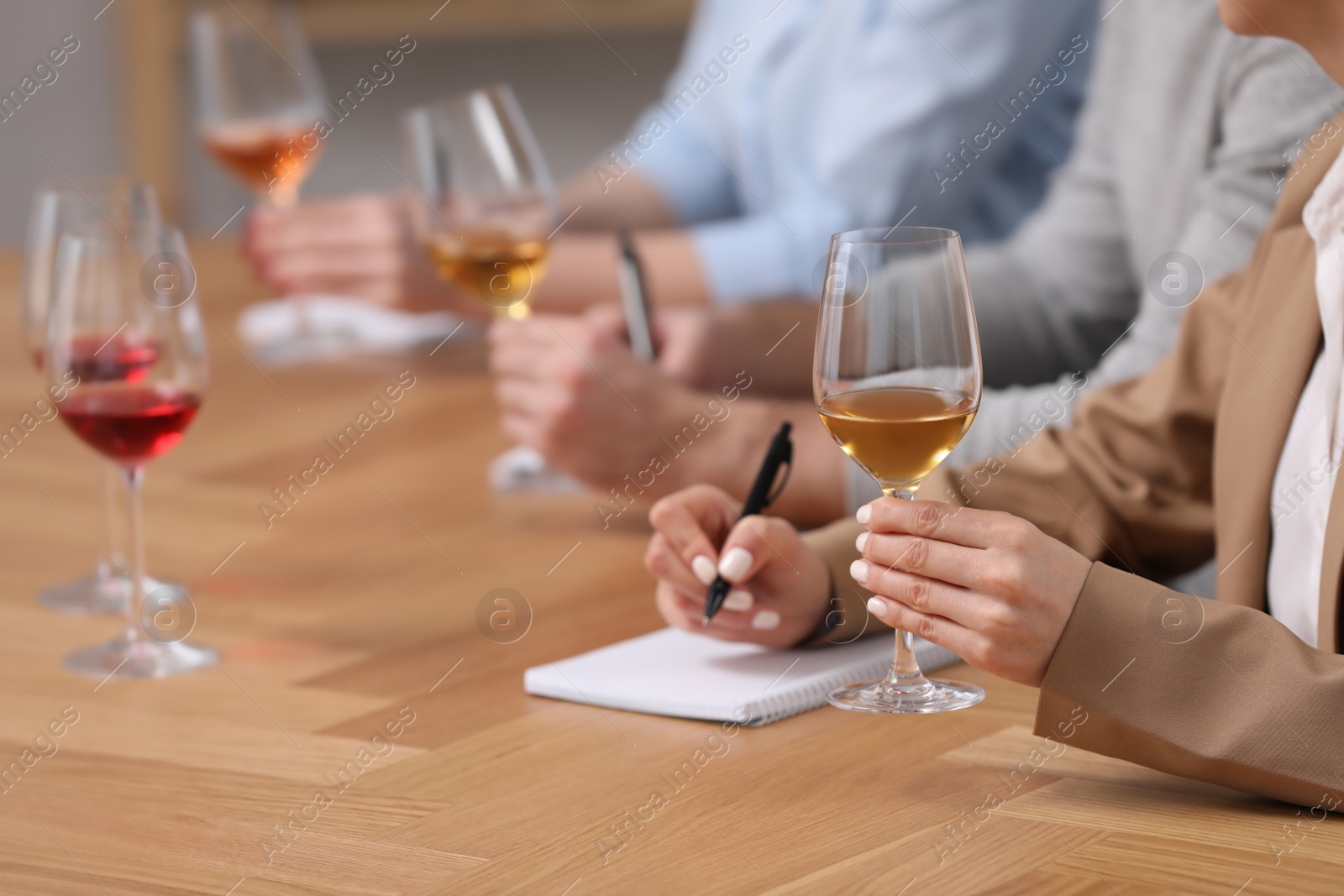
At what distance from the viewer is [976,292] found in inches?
60.1

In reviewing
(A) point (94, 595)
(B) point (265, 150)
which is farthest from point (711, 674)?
(B) point (265, 150)

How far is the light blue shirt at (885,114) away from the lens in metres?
1.76

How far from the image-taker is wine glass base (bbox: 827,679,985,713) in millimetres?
782

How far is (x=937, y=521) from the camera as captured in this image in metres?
0.71

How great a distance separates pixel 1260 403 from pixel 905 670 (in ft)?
0.90

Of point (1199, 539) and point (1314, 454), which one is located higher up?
point (1314, 454)

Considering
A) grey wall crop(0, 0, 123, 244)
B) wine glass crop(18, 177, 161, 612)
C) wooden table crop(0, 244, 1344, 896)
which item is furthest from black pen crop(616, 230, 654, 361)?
grey wall crop(0, 0, 123, 244)

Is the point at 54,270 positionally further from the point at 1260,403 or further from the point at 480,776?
the point at 1260,403

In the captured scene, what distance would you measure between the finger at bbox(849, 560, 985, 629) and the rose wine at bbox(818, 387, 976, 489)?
59mm

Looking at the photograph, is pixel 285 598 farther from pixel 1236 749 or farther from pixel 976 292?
pixel 976 292

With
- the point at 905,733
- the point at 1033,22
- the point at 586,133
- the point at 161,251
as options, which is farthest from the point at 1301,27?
the point at 586,133

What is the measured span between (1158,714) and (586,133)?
3453 mm

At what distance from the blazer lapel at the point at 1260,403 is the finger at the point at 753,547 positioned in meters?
0.26

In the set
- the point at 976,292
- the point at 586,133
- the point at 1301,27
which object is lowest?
the point at 586,133
